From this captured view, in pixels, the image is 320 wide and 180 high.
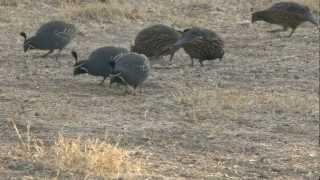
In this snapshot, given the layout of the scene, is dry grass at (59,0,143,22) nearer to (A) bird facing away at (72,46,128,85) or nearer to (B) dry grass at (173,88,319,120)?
(A) bird facing away at (72,46,128,85)

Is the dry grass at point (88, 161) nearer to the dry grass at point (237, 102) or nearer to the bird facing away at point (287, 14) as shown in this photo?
the dry grass at point (237, 102)

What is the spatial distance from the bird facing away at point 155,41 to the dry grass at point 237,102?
1.66m

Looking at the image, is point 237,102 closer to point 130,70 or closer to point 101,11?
point 130,70

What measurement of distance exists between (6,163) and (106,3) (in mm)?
11360

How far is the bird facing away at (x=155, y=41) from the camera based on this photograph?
12.1 meters

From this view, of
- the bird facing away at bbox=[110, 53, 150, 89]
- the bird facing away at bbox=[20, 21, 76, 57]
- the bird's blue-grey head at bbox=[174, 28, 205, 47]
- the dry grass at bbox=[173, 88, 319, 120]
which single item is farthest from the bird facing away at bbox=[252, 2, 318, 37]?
the bird facing away at bbox=[110, 53, 150, 89]

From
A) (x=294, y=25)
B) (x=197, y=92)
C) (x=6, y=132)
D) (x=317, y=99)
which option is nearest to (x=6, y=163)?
(x=6, y=132)

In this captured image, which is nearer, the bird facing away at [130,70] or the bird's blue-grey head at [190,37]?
the bird facing away at [130,70]

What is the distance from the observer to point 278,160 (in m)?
7.48

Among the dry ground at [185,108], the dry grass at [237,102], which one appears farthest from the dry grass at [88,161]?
the dry grass at [237,102]

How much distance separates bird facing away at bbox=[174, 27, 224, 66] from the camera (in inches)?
476

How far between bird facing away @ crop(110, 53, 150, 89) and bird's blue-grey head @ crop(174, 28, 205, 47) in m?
2.07

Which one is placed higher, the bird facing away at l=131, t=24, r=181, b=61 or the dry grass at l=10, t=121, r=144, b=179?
the dry grass at l=10, t=121, r=144, b=179

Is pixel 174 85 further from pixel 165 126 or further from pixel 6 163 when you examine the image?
pixel 6 163
